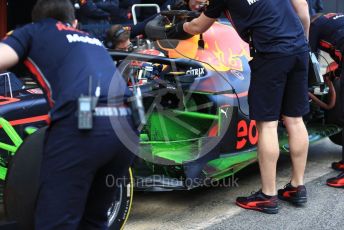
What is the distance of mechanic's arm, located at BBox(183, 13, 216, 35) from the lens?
175 inches

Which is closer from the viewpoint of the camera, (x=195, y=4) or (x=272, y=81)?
(x=272, y=81)

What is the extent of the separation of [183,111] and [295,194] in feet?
3.56

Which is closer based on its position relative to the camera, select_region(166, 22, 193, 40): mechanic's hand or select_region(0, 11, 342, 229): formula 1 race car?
select_region(0, 11, 342, 229): formula 1 race car

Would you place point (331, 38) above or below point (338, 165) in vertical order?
above

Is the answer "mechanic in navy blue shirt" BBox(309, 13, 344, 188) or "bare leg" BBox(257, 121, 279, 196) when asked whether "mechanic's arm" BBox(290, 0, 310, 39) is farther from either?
"bare leg" BBox(257, 121, 279, 196)

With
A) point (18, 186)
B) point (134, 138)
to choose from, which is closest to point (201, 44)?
point (134, 138)

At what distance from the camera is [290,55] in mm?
4293

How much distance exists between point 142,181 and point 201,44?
1.39 meters

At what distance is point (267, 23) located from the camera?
4254 millimetres

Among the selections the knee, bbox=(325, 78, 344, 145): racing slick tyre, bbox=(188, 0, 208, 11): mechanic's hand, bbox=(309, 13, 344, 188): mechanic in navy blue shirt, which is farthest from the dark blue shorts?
bbox=(188, 0, 208, 11): mechanic's hand

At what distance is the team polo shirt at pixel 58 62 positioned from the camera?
259 centimetres

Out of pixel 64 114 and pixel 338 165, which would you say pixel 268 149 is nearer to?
pixel 338 165

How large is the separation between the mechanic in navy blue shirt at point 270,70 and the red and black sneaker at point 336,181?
0.60m

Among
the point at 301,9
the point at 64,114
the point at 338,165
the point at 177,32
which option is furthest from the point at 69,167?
the point at 338,165
